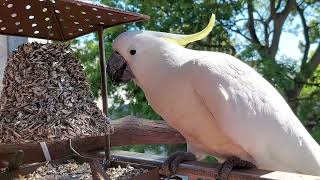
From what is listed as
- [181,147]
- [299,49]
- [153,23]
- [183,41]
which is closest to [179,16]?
[153,23]

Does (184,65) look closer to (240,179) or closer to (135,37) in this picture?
(135,37)

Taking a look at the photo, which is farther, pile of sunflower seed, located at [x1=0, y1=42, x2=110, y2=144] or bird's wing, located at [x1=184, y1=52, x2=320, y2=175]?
bird's wing, located at [x1=184, y1=52, x2=320, y2=175]

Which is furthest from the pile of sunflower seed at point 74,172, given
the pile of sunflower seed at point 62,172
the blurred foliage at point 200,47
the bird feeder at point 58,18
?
the blurred foliage at point 200,47

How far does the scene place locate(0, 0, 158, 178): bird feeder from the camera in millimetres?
1258

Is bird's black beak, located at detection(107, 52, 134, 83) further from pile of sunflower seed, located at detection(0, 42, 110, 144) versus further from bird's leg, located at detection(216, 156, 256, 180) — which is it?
bird's leg, located at detection(216, 156, 256, 180)

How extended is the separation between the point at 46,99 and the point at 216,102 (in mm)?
531

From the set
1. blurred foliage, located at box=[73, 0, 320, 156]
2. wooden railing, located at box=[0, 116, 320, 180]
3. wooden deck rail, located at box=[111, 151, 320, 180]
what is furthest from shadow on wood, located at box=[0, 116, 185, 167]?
blurred foliage, located at box=[73, 0, 320, 156]

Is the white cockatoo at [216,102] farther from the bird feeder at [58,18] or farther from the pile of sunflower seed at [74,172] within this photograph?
the pile of sunflower seed at [74,172]

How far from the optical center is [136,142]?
1.91 metres

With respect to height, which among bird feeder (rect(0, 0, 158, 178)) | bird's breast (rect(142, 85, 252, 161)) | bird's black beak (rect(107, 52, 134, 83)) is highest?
bird feeder (rect(0, 0, 158, 178))

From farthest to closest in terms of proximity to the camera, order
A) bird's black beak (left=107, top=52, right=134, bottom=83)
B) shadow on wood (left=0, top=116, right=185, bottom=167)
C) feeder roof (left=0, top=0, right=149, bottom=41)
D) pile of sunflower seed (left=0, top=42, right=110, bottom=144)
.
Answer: shadow on wood (left=0, top=116, right=185, bottom=167)
bird's black beak (left=107, top=52, right=134, bottom=83)
feeder roof (left=0, top=0, right=149, bottom=41)
pile of sunflower seed (left=0, top=42, right=110, bottom=144)

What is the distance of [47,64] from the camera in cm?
122

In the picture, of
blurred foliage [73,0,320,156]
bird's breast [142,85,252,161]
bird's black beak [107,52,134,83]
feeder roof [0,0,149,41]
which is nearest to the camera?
feeder roof [0,0,149,41]

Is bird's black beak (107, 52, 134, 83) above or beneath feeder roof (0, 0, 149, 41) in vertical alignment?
beneath
